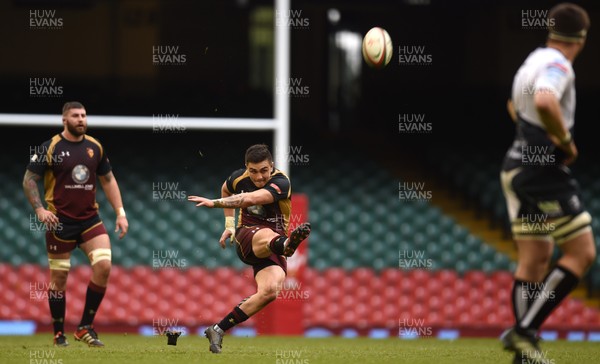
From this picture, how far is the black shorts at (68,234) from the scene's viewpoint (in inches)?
311

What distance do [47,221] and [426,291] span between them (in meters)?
6.21

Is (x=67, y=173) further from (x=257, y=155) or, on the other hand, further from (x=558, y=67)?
(x=558, y=67)

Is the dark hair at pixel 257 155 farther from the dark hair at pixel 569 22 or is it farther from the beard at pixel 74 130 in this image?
the dark hair at pixel 569 22

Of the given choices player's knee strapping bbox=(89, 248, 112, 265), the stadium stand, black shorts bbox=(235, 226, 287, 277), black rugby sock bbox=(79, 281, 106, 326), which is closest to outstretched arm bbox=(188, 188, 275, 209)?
black shorts bbox=(235, 226, 287, 277)

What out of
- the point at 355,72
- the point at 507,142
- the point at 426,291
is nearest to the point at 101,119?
the point at 426,291

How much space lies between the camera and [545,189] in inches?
213

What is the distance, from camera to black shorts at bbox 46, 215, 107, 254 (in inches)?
311

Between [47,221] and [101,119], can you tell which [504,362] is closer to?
[47,221]

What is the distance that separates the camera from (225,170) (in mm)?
14273

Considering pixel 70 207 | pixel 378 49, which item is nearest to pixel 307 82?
pixel 378 49

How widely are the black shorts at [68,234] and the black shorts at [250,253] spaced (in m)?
1.35

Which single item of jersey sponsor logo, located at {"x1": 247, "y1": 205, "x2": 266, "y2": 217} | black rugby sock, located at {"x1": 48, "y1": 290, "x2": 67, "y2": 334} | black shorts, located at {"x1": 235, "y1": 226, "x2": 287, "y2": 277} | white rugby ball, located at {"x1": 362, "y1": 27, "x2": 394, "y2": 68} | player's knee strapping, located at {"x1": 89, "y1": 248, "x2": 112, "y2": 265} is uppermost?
white rugby ball, located at {"x1": 362, "y1": 27, "x2": 394, "y2": 68}

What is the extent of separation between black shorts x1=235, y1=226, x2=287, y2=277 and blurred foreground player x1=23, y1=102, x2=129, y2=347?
3.95 ft

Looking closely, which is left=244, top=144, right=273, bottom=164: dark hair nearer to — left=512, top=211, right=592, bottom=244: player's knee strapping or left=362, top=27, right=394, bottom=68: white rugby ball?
left=362, top=27, right=394, bottom=68: white rugby ball
